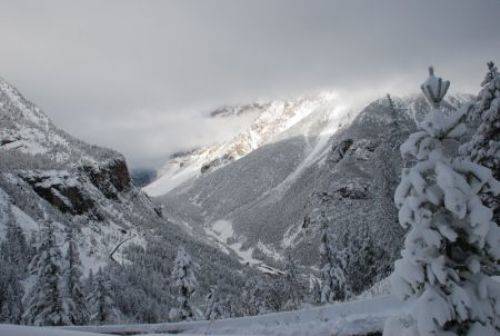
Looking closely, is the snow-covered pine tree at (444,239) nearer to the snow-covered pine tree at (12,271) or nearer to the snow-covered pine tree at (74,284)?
the snow-covered pine tree at (74,284)

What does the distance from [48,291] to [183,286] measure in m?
9.43

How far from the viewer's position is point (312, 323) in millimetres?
15039

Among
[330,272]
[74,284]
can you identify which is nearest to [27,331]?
[74,284]

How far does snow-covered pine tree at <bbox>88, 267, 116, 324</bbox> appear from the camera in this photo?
38.9 m

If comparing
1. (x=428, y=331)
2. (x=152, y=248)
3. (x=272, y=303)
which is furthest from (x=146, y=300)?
(x=428, y=331)

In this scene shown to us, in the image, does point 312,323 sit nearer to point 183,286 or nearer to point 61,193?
point 183,286

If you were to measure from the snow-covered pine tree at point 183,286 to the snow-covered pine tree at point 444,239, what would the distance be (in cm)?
3080

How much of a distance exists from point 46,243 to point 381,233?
24360 millimetres

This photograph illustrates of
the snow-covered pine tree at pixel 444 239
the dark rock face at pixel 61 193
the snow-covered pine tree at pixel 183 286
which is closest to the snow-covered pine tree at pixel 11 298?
the snow-covered pine tree at pixel 183 286

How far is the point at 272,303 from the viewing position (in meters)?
53.8

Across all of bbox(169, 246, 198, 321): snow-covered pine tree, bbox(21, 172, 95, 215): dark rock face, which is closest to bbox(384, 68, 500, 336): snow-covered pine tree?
bbox(169, 246, 198, 321): snow-covered pine tree

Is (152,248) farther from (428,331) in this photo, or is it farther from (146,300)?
(428,331)

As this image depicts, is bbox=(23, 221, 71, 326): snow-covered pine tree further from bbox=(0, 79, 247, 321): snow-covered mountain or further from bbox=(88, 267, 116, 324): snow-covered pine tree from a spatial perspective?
bbox=(0, 79, 247, 321): snow-covered mountain

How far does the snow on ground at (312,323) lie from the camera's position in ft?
44.9
